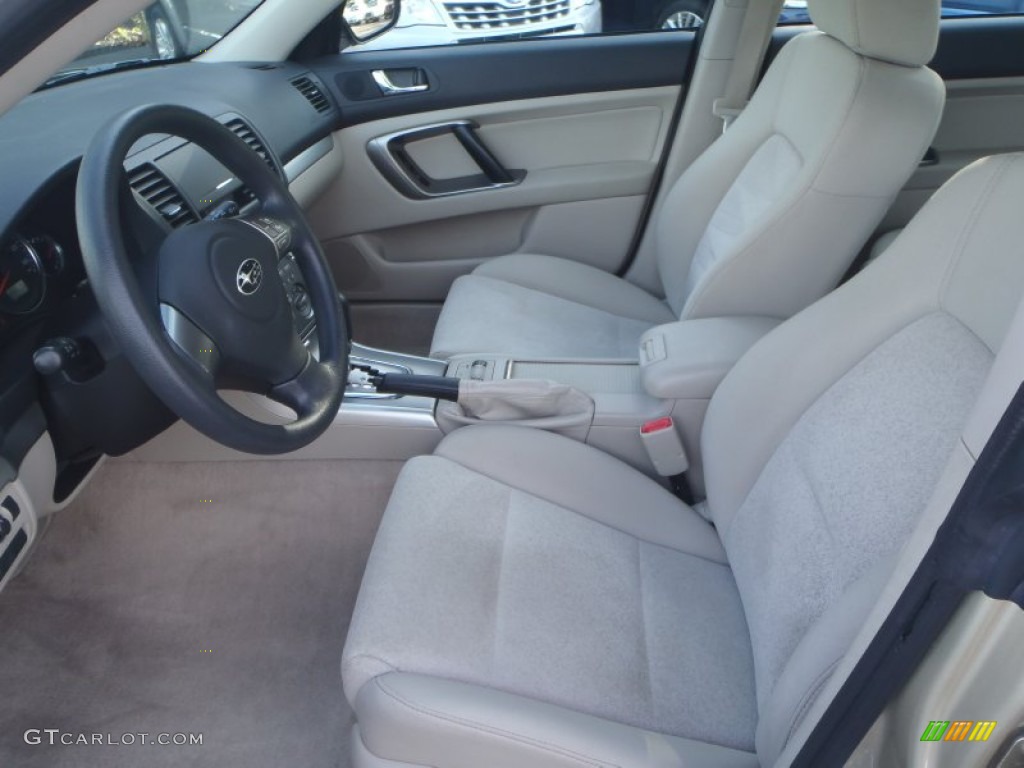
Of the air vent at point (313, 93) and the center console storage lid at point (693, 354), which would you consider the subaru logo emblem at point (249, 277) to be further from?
the air vent at point (313, 93)

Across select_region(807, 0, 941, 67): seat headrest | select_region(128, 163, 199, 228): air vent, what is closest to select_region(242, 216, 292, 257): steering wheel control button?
select_region(128, 163, 199, 228): air vent

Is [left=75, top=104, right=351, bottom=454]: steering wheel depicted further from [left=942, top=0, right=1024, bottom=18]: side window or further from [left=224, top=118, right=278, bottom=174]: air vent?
[left=942, top=0, right=1024, bottom=18]: side window

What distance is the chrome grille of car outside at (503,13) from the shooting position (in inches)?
97.9

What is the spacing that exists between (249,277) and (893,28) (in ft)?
3.54

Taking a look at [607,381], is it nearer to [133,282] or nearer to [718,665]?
[718,665]

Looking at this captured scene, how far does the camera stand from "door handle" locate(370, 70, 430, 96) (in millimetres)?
2387

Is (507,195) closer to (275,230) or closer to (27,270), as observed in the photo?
(275,230)

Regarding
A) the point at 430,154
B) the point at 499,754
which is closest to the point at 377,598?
the point at 499,754

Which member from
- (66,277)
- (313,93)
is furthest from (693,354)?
(313,93)

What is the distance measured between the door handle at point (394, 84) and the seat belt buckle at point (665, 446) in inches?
48.6

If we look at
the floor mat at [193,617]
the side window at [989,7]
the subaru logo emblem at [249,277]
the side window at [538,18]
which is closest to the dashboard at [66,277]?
the subaru logo emblem at [249,277]

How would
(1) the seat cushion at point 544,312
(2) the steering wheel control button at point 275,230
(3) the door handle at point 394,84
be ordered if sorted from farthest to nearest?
1. (3) the door handle at point 394,84
2. (1) the seat cushion at point 544,312
3. (2) the steering wheel control button at point 275,230

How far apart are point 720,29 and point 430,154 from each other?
774mm

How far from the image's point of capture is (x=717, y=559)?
140cm
